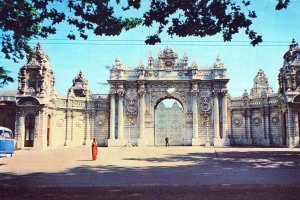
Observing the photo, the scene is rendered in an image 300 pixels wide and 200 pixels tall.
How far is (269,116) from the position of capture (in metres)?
36.8

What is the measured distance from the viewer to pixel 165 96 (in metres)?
39.6

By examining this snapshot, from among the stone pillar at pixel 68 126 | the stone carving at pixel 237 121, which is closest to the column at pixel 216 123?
the stone carving at pixel 237 121

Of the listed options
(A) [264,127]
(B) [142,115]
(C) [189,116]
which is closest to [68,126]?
(B) [142,115]

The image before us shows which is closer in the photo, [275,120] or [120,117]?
[275,120]

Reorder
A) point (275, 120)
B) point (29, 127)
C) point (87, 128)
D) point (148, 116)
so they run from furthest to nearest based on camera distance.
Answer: point (87, 128), point (148, 116), point (275, 120), point (29, 127)

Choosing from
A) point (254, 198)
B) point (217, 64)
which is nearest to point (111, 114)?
point (217, 64)

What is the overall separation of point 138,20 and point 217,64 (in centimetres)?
Result: 2911

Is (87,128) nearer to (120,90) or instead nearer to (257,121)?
(120,90)

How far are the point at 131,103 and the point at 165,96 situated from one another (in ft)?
14.8

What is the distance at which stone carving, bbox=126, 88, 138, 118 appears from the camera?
129 ft

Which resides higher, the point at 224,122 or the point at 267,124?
the point at 224,122

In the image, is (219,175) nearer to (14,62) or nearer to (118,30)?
(118,30)

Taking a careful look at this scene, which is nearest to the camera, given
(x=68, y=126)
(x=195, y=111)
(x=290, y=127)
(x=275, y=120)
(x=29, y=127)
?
(x=290, y=127)

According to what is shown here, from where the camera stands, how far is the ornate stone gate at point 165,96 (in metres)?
38.5
